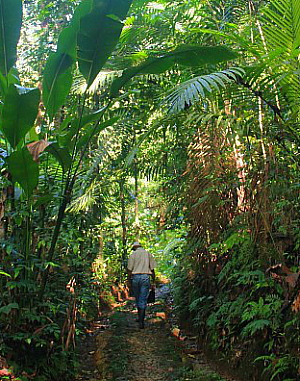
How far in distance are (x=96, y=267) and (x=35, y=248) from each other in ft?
14.0

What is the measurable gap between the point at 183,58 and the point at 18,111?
1.53 m

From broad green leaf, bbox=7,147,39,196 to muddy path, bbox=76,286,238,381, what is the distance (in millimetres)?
2137

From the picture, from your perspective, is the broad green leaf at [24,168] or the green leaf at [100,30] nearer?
the broad green leaf at [24,168]

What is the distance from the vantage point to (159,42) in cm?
676

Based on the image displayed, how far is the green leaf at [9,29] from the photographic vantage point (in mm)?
4176

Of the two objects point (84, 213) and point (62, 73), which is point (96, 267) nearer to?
point (84, 213)

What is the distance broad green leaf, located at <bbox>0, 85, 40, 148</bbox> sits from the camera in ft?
12.7

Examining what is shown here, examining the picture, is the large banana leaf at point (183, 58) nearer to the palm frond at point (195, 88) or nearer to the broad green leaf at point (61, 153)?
the palm frond at point (195, 88)

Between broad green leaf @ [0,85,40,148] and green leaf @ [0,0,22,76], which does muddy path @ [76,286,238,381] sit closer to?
broad green leaf @ [0,85,40,148]

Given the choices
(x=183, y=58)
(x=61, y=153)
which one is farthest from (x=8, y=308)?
(x=183, y=58)

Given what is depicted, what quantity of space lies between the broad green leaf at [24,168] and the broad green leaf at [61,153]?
0.18 meters

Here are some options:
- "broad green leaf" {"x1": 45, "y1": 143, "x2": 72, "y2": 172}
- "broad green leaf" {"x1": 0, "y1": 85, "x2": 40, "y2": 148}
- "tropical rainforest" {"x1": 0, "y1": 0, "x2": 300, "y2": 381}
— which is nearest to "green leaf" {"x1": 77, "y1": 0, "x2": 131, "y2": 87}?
"tropical rainforest" {"x1": 0, "y1": 0, "x2": 300, "y2": 381}

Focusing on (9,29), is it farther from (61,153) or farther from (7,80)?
(61,153)

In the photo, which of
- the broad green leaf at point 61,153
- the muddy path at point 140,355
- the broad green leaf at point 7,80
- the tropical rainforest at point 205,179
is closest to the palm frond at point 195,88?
the tropical rainforest at point 205,179
